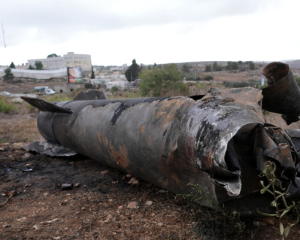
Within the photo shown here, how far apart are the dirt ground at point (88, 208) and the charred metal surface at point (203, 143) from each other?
261 mm

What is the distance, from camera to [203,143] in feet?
5.41

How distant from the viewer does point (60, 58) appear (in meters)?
73.0

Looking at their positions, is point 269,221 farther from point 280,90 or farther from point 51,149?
point 51,149

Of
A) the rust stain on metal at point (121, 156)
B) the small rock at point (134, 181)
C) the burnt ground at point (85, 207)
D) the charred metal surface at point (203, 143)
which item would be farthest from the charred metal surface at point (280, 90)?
the small rock at point (134, 181)

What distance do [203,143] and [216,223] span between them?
766mm

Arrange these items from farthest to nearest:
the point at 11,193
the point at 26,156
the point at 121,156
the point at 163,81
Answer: the point at 163,81 → the point at 26,156 → the point at 11,193 → the point at 121,156

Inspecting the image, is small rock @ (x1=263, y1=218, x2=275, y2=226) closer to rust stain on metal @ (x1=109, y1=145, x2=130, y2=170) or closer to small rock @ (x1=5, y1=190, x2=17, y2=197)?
rust stain on metal @ (x1=109, y1=145, x2=130, y2=170)

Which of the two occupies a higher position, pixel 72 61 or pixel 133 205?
pixel 72 61

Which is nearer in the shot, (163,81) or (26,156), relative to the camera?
(26,156)

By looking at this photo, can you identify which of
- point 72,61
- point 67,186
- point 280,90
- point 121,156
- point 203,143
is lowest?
point 67,186

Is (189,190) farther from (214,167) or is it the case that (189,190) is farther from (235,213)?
(214,167)

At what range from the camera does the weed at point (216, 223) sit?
1.90 metres

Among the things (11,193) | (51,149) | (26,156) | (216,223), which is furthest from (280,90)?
(26,156)

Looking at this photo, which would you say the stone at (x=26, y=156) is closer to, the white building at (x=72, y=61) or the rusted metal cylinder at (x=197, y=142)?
the rusted metal cylinder at (x=197, y=142)
